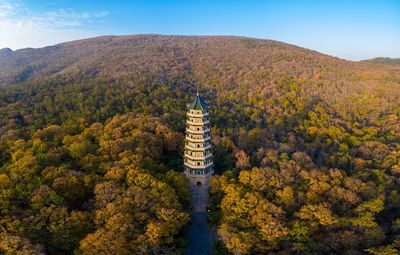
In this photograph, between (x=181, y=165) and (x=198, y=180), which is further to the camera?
(x=181, y=165)

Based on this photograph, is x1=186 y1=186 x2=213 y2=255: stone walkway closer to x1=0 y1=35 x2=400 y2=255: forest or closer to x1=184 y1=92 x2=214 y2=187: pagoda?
x1=0 y1=35 x2=400 y2=255: forest

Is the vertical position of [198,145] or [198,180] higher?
[198,145]

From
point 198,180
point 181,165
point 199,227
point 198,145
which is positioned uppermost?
point 198,145

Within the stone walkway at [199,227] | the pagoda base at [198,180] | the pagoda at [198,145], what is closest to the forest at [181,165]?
the stone walkway at [199,227]

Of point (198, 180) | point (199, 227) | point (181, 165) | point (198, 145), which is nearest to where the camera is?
point (199, 227)

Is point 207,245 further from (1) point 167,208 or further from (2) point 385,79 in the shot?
(2) point 385,79

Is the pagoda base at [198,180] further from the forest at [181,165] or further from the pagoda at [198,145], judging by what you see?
the forest at [181,165]

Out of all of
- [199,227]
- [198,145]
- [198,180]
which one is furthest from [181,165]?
[199,227]

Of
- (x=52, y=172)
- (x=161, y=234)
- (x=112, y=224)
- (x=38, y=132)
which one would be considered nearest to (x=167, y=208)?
(x=161, y=234)

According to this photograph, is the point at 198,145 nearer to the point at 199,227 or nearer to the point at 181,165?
the point at 181,165
